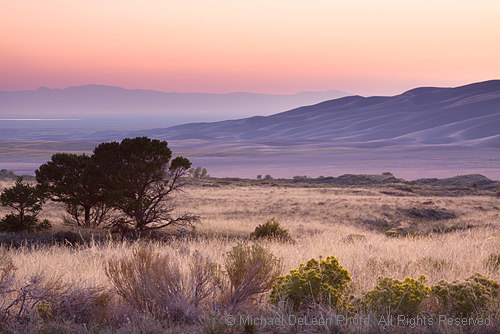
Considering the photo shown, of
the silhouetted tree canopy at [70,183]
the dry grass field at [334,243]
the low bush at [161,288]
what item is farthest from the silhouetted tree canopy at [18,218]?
the low bush at [161,288]

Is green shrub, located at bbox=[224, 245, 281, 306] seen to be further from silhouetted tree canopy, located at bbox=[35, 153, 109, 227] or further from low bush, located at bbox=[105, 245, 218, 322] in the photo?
→ silhouetted tree canopy, located at bbox=[35, 153, 109, 227]

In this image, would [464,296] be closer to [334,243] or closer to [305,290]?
[305,290]

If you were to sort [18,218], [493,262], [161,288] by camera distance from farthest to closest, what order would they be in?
[18,218] → [493,262] → [161,288]

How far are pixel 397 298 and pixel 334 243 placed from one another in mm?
5847

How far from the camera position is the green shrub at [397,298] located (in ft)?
13.4

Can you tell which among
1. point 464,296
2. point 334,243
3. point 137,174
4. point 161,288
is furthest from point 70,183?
point 464,296

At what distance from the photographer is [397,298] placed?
13.6 ft

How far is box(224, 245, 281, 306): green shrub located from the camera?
462 cm

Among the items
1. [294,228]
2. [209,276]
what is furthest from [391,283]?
[294,228]

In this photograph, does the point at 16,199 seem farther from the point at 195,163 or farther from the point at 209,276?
the point at 195,163

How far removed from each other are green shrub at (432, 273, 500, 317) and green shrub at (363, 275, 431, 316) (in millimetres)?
235

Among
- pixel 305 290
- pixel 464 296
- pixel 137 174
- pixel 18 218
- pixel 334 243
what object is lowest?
pixel 334 243

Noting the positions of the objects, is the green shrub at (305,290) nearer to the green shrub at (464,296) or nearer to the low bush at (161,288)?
the low bush at (161,288)

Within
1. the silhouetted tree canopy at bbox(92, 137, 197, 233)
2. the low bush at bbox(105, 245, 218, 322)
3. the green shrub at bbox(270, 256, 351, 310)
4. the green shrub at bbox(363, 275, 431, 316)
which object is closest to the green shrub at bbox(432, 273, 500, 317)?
the green shrub at bbox(363, 275, 431, 316)
